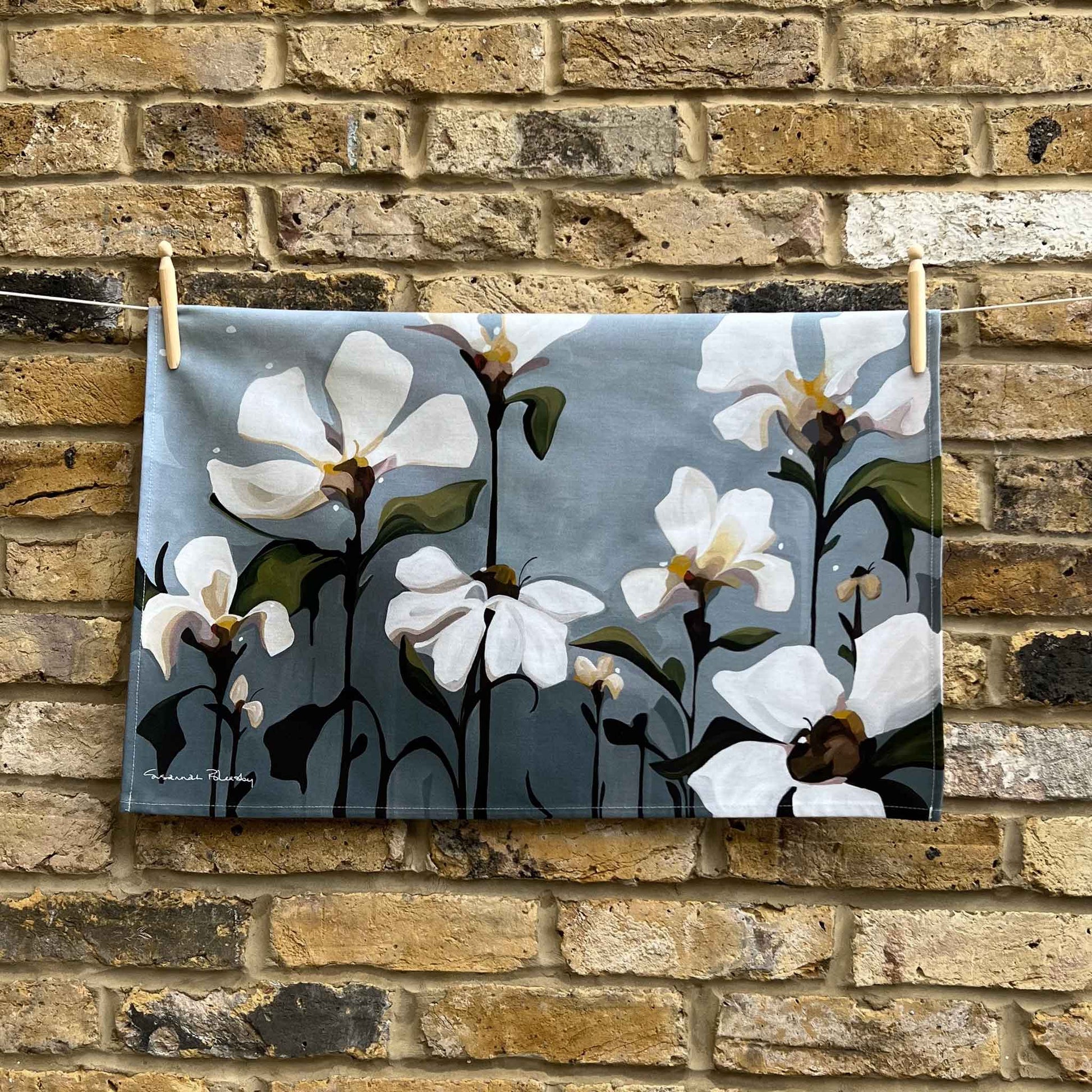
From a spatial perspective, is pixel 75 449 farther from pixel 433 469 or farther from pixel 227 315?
pixel 433 469

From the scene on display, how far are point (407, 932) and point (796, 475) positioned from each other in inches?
25.5

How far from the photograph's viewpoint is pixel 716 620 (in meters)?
1.01

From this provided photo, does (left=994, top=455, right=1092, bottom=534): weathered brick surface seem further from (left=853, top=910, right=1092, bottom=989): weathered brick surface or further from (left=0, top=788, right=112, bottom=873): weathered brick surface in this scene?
(left=0, top=788, right=112, bottom=873): weathered brick surface

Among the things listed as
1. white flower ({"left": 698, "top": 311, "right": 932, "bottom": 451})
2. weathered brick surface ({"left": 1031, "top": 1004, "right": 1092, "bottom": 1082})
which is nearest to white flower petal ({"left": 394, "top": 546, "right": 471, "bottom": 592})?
white flower ({"left": 698, "top": 311, "right": 932, "bottom": 451})

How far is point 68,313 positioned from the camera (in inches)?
42.4

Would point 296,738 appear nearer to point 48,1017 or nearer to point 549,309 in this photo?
point 48,1017

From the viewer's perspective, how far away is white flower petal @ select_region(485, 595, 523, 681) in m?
1.01

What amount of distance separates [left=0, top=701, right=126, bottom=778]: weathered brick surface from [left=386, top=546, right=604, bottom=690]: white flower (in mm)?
339

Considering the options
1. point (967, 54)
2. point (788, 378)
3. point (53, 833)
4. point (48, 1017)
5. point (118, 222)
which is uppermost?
point (967, 54)

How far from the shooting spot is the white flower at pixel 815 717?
100 cm

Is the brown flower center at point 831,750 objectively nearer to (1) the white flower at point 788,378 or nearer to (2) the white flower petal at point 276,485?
(1) the white flower at point 788,378

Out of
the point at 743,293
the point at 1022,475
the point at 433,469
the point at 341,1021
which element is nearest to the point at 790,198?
the point at 743,293

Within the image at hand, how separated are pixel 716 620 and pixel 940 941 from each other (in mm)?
421
